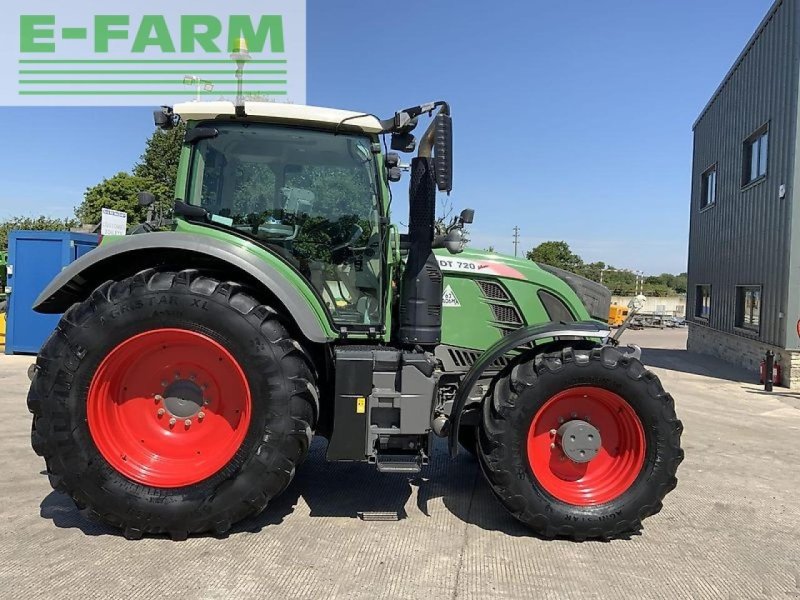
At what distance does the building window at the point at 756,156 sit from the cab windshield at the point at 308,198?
1057cm

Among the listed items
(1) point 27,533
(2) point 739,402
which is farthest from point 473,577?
(2) point 739,402

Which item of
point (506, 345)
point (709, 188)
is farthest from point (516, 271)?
point (709, 188)

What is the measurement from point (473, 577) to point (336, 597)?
28.5 inches

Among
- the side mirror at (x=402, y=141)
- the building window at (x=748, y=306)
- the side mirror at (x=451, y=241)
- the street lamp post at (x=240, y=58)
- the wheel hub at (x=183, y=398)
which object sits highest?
the street lamp post at (x=240, y=58)

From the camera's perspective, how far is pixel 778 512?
4156mm

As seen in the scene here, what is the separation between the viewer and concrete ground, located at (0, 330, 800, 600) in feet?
9.70

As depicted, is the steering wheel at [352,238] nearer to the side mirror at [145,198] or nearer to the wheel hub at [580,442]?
the side mirror at [145,198]

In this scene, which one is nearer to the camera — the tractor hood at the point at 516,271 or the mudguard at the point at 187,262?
the mudguard at the point at 187,262

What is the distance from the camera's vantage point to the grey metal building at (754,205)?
10164 mm

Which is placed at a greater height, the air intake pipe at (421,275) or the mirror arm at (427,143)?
the mirror arm at (427,143)

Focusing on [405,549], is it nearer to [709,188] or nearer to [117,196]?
[709,188]

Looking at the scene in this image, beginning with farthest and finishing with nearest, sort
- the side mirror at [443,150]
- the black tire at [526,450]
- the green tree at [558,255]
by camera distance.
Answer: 1. the green tree at [558,255]
2. the black tire at [526,450]
3. the side mirror at [443,150]

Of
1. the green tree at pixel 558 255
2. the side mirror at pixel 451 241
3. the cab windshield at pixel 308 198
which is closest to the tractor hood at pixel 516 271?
the side mirror at pixel 451 241

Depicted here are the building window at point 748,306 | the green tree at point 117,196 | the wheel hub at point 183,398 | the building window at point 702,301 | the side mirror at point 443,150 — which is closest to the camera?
the side mirror at point 443,150
